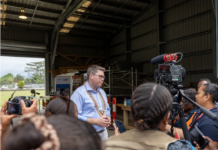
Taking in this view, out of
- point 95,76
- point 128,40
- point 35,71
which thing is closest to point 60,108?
point 95,76

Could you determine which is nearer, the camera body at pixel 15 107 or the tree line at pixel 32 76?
the camera body at pixel 15 107

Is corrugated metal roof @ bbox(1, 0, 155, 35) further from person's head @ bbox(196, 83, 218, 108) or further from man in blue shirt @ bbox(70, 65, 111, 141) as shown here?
person's head @ bbox(196, 83, 218, 108)

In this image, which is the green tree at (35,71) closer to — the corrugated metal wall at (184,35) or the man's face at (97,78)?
the corrugated metal wall at (184,35)

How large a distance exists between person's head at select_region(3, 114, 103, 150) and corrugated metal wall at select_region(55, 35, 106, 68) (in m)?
15.7

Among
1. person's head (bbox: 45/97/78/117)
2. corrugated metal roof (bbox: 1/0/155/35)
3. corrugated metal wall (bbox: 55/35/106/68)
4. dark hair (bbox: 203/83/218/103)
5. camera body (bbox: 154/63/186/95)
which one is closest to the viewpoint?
person's head (bbox: 45/97/78/117)

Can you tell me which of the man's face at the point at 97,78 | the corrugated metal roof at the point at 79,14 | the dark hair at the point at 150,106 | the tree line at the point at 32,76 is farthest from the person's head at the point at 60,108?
the tree line at the point at 32,76

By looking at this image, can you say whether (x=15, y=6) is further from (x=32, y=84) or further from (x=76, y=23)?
(x=32, y=84)

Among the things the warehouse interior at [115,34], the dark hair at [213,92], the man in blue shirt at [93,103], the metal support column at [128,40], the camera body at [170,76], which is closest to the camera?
the camera body at [170,76]

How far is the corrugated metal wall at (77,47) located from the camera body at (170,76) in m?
14.7

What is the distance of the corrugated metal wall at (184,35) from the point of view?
10062mm

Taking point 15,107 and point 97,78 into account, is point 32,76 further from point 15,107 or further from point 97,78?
point 15,107

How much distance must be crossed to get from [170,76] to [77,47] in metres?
15.2

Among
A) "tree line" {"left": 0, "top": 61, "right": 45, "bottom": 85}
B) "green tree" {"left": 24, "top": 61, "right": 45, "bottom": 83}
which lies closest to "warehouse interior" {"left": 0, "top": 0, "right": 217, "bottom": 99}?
"tree line" {"left": 0, "top": 61, "right": 45, "bottom": 85}

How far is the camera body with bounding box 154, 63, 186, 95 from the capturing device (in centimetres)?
187
